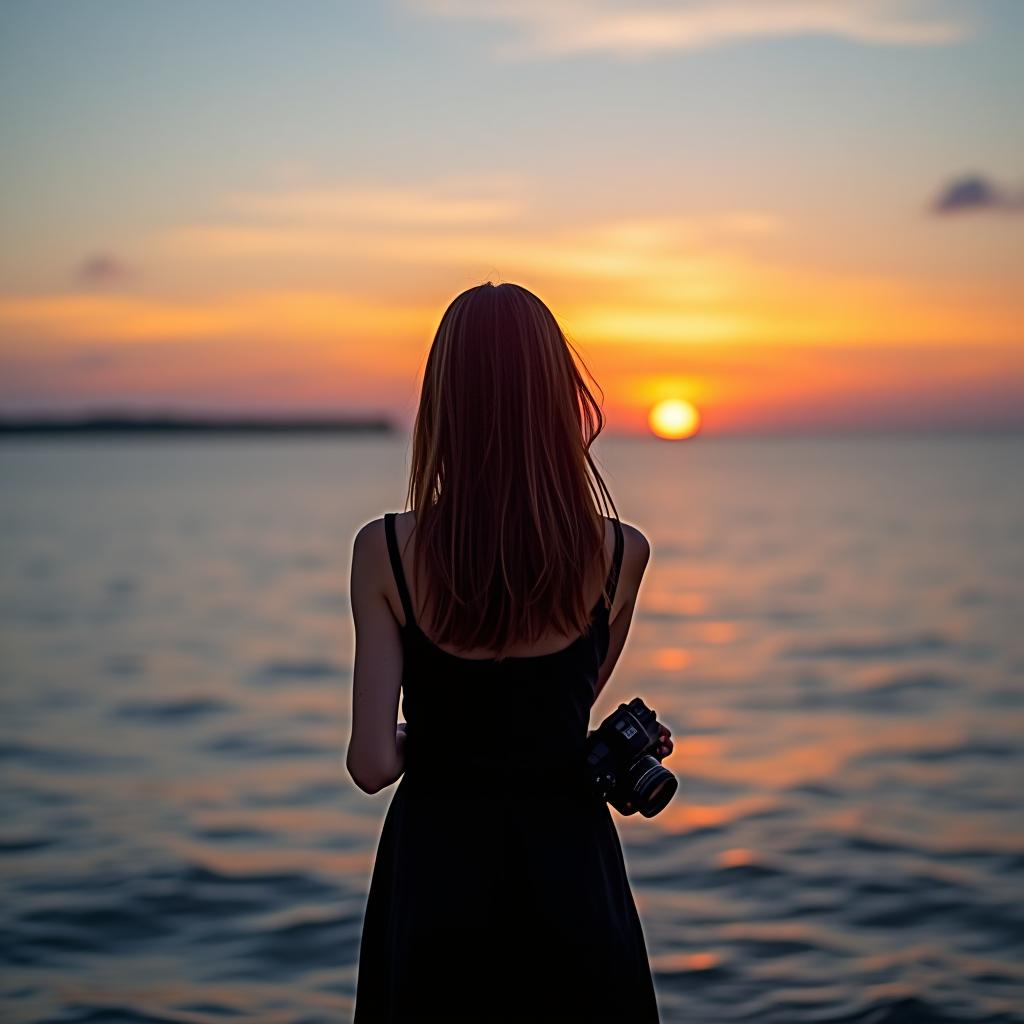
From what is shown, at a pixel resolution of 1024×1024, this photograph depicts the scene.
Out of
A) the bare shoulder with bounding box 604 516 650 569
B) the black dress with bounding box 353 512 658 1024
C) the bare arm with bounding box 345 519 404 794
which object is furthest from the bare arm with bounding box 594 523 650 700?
the bare arm with bounding box 345 519 404 794

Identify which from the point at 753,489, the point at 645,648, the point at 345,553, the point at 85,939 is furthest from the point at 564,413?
the point at 753,489

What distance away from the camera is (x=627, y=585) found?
2.66 m

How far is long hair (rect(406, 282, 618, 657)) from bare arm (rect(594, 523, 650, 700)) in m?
0.14

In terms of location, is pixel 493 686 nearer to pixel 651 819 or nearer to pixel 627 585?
pixel 627 585

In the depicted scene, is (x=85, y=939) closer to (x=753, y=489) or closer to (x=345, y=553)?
(x=345, y=553)

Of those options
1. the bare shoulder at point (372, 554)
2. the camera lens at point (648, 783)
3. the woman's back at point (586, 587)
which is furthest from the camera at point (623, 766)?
the bare shoulder at point (372, 554)

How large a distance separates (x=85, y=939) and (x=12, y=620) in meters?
14.8

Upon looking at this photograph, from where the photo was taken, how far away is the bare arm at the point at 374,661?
250cm

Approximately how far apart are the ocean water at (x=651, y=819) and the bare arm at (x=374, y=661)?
26.4 inches

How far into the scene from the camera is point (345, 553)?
34219 millimetres

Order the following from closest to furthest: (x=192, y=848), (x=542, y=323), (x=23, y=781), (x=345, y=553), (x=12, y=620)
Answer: (x=542, y=323) < (x=192, y=848) < (x=23, y=781) < (x=12, y=620) < (x=345, y=553)

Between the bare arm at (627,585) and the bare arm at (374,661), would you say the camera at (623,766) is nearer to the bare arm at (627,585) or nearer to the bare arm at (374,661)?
the bare arm at (627,585)

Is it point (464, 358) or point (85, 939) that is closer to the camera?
point (464, 358)

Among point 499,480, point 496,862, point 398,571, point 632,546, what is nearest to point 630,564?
point 632,546
